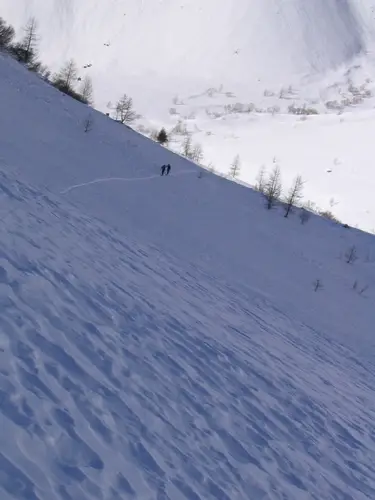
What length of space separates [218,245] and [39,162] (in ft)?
30.3

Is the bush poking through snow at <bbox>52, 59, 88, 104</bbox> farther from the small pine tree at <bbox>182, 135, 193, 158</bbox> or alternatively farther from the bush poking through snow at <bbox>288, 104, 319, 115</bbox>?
the bush poking through snow at <bbox>288, 104, 319, 115</bbox>

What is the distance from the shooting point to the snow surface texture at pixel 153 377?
389 centimetres

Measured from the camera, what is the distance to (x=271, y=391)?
767cm

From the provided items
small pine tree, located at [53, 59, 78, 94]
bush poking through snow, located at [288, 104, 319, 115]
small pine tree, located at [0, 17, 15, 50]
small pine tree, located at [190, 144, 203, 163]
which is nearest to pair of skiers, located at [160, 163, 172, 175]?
small pine tree, located at [53, 59, 78, 94]

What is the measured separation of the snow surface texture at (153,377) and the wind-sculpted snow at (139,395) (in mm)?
21

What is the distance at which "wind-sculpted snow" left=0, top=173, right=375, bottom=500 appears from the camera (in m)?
3.81

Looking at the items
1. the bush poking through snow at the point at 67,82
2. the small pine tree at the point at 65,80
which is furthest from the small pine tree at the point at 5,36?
the small pine tree at the point at 65,80

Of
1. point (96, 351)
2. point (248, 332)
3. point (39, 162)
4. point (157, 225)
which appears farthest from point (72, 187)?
point (96, 351)

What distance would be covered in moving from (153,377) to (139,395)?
0.63m

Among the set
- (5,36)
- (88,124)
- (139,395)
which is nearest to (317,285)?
(88,124)

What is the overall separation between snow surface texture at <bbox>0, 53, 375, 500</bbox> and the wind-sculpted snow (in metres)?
0.02

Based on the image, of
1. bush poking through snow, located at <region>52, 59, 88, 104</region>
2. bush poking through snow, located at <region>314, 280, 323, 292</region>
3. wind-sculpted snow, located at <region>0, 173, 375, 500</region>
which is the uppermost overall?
bush poking through snow, located at <region>52, 59, 88, 104</region>

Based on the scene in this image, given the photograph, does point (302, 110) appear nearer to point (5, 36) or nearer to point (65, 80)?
point (65, 80)

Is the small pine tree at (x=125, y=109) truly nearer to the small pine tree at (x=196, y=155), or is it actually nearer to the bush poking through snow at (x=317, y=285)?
the small pine tree at (x=196, y=155)
